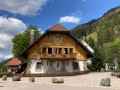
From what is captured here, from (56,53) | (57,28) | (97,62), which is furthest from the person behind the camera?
(97,62)

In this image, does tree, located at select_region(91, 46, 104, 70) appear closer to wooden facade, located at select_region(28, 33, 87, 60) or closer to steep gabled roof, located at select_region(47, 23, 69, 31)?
wooden facade, located at select_region(28, 33, 87, 60)

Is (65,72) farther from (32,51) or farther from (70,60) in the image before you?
(32,51)

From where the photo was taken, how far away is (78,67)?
26.6 meters

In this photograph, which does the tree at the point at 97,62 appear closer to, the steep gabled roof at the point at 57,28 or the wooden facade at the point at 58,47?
the wooden facade at the point at 58,47

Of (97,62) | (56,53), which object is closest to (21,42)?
(56,53)

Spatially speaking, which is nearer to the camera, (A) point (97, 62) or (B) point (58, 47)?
(B) point (58, 47)

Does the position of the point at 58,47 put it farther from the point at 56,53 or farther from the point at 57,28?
the point at 57,28

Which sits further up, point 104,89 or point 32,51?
point 32,51

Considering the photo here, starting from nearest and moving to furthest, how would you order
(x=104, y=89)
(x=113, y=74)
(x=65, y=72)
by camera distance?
1. (x=104, y=89)
2. (x=113, y=74)
3. (x=65, y=72)

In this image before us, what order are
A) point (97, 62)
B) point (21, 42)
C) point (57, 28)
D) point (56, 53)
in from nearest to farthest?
1. point (56, 53)
2. point (57, 28)
3. point (21, 42)
4. point (97, 62)

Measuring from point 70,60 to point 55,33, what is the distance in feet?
21.5

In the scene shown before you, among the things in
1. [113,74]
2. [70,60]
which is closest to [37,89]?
[113,74]

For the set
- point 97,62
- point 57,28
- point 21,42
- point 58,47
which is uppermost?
point 57,28

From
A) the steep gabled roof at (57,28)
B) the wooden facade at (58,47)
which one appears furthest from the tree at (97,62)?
the steep gabled roof at (57,28)
